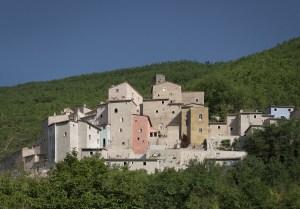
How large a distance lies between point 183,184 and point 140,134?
8168mm

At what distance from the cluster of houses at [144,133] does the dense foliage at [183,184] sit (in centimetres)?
208

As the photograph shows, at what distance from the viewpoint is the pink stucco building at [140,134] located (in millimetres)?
59906

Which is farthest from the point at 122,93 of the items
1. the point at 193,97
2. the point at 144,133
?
the point at 193,97

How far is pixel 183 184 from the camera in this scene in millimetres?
53156

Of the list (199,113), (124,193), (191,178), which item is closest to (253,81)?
(199,113)

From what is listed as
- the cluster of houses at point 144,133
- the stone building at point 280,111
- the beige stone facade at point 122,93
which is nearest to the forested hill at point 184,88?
the stone building at point 280,111

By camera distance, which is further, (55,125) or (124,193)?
(55,125)

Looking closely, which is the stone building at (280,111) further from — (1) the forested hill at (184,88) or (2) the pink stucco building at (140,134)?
(2) the pink stucco building at (140,134)

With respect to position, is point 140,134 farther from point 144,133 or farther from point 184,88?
point 184,88

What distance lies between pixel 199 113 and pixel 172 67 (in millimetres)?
70239

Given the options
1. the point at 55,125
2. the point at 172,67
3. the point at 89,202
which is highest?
the point at 172,67

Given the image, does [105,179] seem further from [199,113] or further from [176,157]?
[199,113]

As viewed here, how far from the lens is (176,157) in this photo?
57.7 m

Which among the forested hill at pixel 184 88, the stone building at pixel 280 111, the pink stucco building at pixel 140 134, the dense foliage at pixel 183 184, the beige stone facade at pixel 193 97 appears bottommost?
the dense foliage at pixel 183 184
